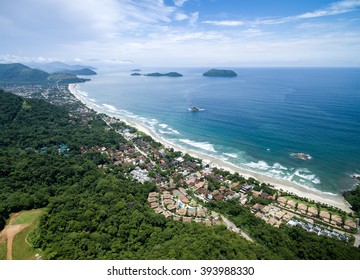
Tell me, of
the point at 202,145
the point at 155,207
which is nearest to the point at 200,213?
the point at 155,207

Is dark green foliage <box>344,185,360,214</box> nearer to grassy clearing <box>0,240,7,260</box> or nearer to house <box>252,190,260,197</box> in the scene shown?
house <box>252,190,260,197</box>

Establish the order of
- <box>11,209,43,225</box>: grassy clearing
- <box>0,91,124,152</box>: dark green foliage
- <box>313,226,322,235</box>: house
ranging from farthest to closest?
<box>0,91,124,152</box>: dark green foliage, <box>313,226,322,235</box>: house, <box>11,209,43,225</box>: grassy clearing

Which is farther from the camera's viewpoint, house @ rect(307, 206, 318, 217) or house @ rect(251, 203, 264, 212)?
house @ rect(251, 203, 264, 212)

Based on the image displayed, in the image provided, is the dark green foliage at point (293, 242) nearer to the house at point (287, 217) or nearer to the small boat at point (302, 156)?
the house at point (287, 217)

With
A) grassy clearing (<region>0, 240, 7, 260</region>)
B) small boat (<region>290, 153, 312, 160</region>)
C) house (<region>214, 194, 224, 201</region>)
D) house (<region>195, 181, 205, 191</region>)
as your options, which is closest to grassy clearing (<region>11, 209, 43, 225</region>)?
grassy clearing (<region>0, 240, 7, 260</region>)

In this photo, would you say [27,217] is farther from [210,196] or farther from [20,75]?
[20,75]
